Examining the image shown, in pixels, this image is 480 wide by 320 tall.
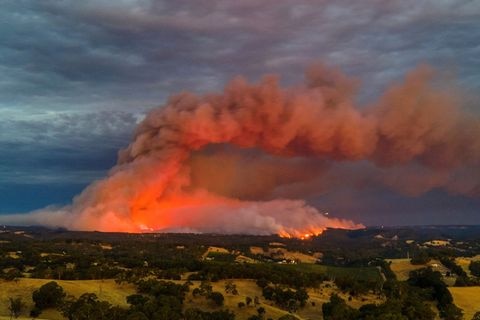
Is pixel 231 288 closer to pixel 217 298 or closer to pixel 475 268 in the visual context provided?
pixel 217 298

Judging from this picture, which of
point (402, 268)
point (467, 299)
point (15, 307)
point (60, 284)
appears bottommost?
point (467, 299)

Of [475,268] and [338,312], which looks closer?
[338,312]

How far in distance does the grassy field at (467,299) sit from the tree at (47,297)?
85.4 meters

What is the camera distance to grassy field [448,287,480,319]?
396ft

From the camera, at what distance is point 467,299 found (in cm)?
12950

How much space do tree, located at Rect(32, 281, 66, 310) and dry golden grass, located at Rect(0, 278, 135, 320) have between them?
1398 millimetres

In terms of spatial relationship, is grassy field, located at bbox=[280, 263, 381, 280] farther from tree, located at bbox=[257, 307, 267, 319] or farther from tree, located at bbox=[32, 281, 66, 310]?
tree, located at bbox=[32, 281, 66, 310]

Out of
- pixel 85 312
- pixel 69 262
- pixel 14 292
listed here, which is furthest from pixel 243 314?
pixel 69 262

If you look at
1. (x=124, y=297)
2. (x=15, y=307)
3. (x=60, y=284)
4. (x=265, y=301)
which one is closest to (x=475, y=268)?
(x=265, y=301)

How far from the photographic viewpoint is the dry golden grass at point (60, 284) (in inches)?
3656

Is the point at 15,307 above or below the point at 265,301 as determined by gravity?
above

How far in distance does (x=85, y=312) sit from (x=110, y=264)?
7011 cm

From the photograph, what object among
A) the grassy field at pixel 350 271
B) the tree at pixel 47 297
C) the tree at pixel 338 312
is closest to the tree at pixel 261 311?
the tree at pixel 338 312

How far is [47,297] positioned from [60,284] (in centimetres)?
1117
